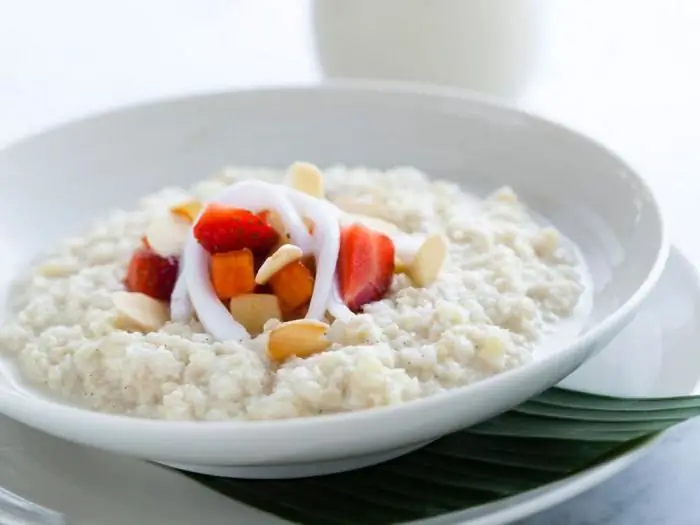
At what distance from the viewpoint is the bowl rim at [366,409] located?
1.29 m

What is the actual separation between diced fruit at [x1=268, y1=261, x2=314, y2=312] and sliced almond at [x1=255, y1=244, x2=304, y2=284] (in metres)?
0.01

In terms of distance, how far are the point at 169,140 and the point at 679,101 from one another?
6.05 ft

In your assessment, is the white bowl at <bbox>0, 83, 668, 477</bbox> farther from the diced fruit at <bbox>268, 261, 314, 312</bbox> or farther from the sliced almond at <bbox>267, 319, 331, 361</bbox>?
the diced fruit at <bbox>268, 261, 314, 312</bbox>

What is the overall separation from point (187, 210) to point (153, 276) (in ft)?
0.55

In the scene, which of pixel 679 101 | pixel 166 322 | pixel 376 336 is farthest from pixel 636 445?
pixel 679 101

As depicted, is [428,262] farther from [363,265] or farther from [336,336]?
[336,336]

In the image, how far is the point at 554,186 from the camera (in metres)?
2.24

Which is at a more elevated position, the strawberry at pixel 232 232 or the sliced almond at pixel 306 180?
the sliced almond at pixel 306 180

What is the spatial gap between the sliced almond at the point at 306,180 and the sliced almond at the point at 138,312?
40 cm

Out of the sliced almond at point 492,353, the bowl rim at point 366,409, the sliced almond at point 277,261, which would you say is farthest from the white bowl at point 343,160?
the sliced almond at point 277,261

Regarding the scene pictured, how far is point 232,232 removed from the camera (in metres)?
1.81

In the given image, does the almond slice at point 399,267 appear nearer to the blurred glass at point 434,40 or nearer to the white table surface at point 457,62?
the white table surface at point 457,62

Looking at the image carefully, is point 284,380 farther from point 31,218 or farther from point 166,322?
point 31,218

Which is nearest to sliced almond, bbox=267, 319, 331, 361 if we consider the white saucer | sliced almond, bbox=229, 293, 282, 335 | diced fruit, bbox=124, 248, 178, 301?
sliced almond, bbox=229, 293, 282, 335
